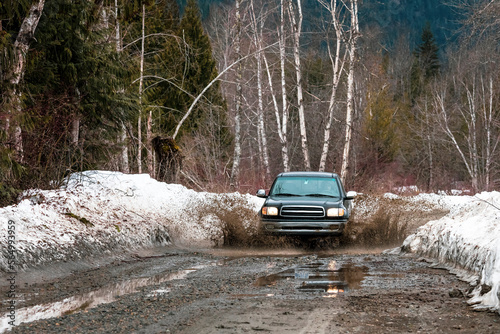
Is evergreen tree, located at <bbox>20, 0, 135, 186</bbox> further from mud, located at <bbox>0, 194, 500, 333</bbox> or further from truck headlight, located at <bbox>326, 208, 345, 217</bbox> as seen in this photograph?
truck headlight, located at <bbox>326, 208, 345, 217</bbox>

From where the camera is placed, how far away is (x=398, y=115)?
198 ft

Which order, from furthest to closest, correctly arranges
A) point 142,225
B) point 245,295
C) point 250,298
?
point 142,225
point 245,295
point 250,298

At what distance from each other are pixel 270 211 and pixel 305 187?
72.8 inches

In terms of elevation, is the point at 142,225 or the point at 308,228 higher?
the point at 142,225

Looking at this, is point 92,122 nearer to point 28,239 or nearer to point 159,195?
point 159,195

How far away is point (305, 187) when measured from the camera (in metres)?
14.9

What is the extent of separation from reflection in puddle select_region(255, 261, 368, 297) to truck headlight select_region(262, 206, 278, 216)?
9.51ft

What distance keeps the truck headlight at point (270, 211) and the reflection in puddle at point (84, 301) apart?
14.2 feet

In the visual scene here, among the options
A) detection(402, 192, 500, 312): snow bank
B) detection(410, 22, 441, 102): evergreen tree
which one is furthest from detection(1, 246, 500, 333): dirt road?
detection(410, 22, 441, 102): evergreen tree

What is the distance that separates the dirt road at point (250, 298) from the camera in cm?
584

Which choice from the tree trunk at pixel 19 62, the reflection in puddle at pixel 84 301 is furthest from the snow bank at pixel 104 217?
the reflection in puddle at pixel 84 301

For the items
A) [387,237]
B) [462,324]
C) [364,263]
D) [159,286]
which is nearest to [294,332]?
[462,324]

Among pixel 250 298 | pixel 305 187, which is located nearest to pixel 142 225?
pixel 305 187

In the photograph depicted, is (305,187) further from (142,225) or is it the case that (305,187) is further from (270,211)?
(142,225)
